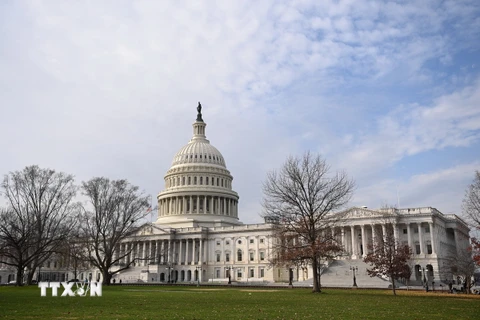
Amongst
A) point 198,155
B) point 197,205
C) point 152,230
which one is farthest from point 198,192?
point 152,230

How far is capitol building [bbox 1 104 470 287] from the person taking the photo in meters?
90.6

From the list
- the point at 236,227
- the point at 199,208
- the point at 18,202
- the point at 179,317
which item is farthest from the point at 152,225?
the point at 179,317

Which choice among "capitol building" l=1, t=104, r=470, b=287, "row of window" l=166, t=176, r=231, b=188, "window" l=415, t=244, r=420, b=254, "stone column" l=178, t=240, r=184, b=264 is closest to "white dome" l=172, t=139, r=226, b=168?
"capitol building" l=1, t=104, r=470, b=287

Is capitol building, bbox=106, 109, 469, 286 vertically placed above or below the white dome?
below

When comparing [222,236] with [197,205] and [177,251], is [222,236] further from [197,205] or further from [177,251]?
[197,205]

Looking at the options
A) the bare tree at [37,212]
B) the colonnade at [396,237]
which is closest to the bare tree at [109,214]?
the bare tree at [37,212]

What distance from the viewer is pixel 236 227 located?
11900 cm

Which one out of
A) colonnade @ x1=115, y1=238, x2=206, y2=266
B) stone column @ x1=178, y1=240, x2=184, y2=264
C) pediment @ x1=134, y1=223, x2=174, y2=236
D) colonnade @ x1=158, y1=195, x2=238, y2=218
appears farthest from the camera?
colonnade @ x1=158, y1=195, x2=238, y2=218

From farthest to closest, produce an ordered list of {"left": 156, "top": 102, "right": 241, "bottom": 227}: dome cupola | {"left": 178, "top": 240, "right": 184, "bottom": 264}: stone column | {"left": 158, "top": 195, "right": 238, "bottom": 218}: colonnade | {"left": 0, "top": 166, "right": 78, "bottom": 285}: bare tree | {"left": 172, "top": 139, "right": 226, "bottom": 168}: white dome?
{"left": 172, "top": 139, "right": 226, "bottom": 168}: white dome, {"left": 158, "top": 195, "right": 238, "bottom": 218}: colonnade, {"left": 156, "top": 102, "right": 241, "bottom": 227}: dome cupola, {"left": 178, "top": 240, "right": 184, "bottom": 264}: stone column, {"left": 0, "top": 166, "right": 78, "bottom": 285}: bare tree

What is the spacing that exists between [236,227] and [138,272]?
27.2 meters

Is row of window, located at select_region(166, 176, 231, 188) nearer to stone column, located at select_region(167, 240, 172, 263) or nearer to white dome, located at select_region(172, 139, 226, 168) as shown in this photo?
white dome, located at select_region(172, 139, 226, 168)

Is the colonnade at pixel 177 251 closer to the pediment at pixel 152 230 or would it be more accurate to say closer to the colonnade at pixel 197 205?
the pediment at pixel 152 230

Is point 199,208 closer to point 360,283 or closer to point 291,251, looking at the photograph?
point 360,283

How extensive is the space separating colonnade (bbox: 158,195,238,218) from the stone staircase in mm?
50027
